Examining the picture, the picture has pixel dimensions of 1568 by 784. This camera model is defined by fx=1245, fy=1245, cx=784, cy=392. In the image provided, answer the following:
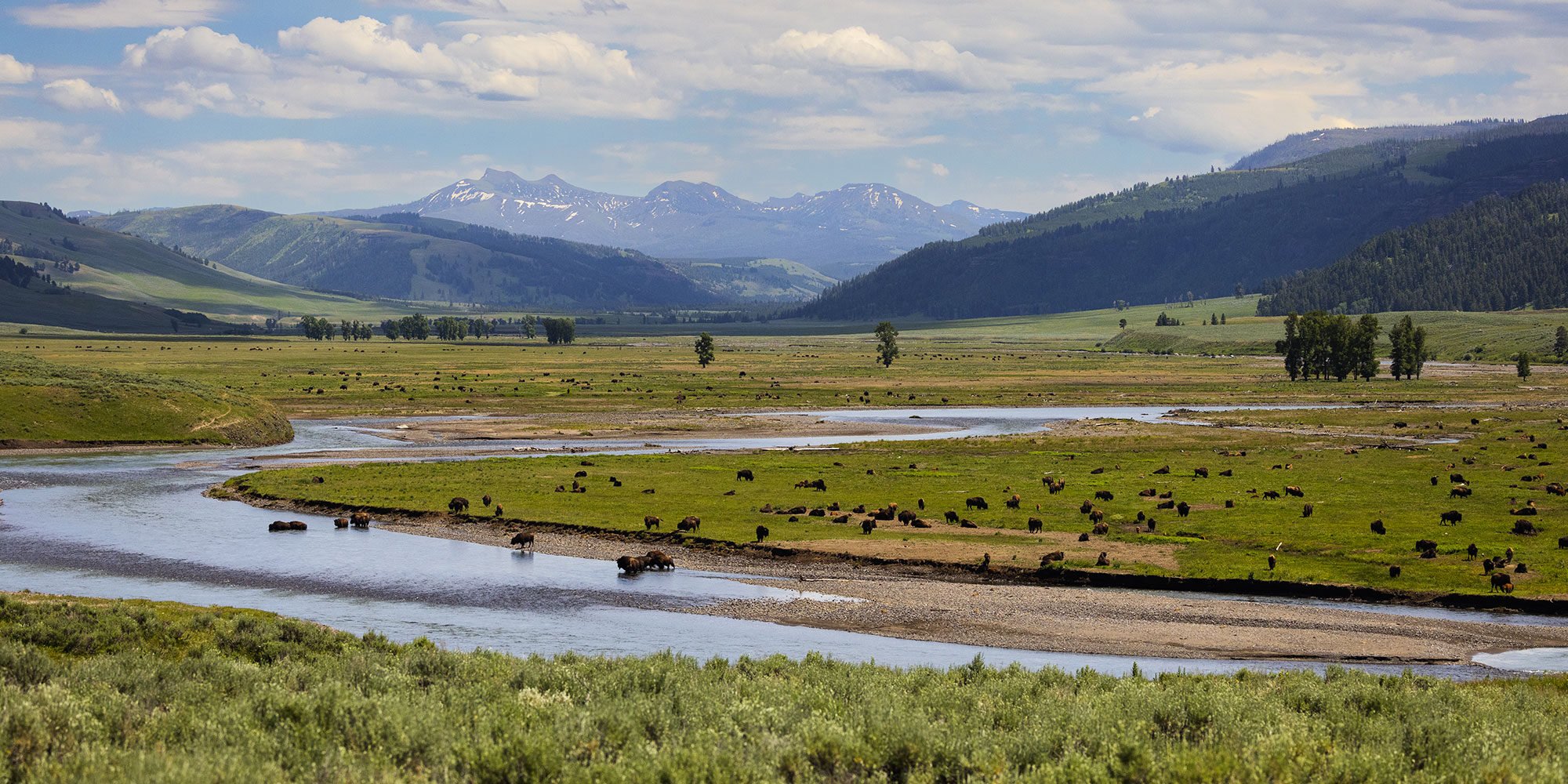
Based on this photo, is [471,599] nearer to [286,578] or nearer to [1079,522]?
[286,578]

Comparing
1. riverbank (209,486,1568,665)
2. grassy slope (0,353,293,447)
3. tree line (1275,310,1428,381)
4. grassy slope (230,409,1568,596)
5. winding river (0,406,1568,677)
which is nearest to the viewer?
winding river (0,406,1568,677)

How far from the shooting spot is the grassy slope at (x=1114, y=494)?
48.4m

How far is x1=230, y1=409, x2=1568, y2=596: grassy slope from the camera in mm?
48406

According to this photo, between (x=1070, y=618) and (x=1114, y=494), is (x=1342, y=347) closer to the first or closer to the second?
(x=1114, y=494)

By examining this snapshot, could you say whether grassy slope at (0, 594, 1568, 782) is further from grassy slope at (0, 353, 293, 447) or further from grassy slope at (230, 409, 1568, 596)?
grassy slope at (0, 353, 293, 447)

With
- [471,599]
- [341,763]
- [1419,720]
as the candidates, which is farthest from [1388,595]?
[341,763]

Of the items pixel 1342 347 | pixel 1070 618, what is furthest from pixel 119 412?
pixel 1342 347

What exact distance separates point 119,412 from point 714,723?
89621 mm

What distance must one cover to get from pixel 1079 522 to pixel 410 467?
41.6 m

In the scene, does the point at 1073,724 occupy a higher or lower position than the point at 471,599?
higher

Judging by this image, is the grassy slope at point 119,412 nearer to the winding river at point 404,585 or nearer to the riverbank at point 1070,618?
the winding river at point 404,585

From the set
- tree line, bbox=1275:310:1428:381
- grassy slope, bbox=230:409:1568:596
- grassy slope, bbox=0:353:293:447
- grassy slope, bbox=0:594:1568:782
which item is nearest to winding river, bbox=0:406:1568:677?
grassy slope, bbox=230:409:1568:596

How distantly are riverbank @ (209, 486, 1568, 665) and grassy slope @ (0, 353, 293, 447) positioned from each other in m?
56.3

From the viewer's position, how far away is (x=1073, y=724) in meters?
20.1
